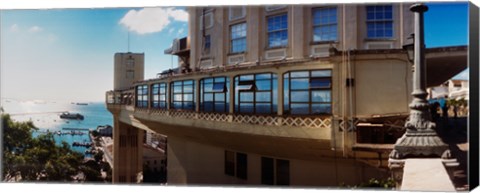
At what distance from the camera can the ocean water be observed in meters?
5.36

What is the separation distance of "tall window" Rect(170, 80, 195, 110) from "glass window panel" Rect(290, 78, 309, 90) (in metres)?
1.29

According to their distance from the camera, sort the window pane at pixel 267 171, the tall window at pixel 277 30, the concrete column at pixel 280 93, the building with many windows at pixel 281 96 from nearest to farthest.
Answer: the building with many windows at pixel 281 96, the concrete column at pixel 280 93, the tall window at pixel 277 30, the window pane at pixel 267 171

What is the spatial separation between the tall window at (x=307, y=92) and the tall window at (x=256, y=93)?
0.16 metres

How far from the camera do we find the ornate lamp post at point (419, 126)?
4605mm

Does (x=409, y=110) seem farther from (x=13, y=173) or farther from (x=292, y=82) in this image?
(x=13, y=173)

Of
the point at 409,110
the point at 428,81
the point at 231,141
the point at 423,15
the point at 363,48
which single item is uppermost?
the point at 423,15

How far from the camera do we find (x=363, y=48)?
4758mm

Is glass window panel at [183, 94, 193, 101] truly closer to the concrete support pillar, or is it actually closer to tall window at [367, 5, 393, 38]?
the concrete support pillar

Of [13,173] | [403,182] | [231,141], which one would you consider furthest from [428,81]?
[13,173]

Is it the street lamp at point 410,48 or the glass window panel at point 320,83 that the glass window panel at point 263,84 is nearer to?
the glass window panel at point 320,83

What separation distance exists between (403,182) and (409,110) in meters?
0.80

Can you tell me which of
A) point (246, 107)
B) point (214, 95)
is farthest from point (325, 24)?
point (214, 95)

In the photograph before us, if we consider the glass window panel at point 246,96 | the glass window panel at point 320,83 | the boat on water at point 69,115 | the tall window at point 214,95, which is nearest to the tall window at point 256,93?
the glass window panel at point 246,96

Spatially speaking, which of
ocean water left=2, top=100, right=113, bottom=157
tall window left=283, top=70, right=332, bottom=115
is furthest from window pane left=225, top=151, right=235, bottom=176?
ocean water left=2, top=100, right=113, bottom=157
